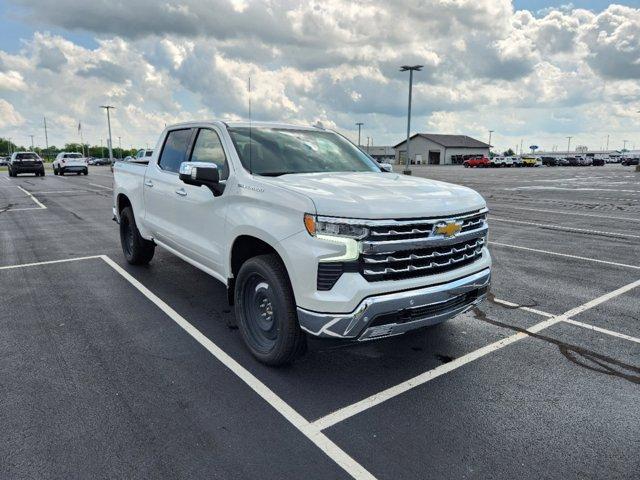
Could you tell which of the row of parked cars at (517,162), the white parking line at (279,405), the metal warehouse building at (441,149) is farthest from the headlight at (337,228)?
the metal warehouse building at (441,149)

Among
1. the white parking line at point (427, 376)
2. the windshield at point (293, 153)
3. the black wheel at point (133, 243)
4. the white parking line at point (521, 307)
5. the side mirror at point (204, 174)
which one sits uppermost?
the windshield at point (293, 153)

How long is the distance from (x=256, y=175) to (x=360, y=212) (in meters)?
1.22

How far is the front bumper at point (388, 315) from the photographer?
314 cm

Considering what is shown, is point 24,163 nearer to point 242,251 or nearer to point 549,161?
point 242,251

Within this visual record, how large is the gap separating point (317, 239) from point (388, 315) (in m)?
0.69

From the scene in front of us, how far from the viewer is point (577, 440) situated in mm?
2953

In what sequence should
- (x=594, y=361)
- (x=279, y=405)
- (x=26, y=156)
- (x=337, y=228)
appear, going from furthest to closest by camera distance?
(x=26, y=156) < (x=594, y=361) < (x=279, y=405) < (x=337, y=228)

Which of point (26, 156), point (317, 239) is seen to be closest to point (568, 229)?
point (317, 239)

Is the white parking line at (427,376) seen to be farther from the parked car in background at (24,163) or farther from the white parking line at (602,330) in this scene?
the parked car in background at (24,163)

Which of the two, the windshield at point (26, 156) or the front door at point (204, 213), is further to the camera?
the windshield at point (26, 156)

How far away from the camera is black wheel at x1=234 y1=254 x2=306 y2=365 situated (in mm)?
3496

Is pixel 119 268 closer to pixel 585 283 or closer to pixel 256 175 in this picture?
pixel 256 175

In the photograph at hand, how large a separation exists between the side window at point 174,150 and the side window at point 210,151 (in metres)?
0.28

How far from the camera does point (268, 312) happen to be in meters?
3.88
